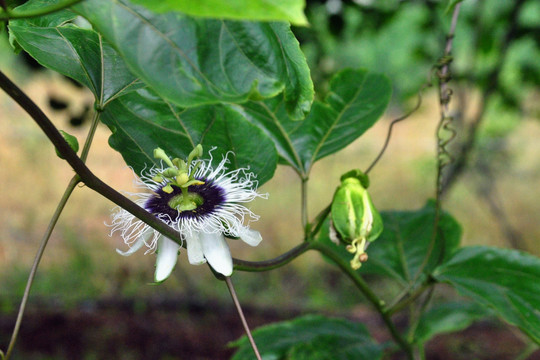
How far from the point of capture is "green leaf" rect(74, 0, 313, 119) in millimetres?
243

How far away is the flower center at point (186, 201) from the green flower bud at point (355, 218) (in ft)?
0.32

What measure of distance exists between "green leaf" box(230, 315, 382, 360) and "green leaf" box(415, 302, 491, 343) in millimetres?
95

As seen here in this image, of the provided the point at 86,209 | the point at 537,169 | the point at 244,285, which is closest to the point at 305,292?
the point at 244,285

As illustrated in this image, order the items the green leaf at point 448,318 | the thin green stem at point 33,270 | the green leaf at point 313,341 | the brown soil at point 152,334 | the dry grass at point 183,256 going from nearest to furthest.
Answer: the thin green stem at point 33,270
the green leaf at point 313,341
the green leaf at point 448,318
the brown soil at point 152,334
the dry grass at point 183,256

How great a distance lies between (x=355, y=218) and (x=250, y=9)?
8.8 inches

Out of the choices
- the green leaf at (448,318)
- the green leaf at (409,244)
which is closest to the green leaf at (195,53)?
the green leaf at (409,244)

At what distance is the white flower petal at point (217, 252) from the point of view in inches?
14.0

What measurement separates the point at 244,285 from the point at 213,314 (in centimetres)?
70

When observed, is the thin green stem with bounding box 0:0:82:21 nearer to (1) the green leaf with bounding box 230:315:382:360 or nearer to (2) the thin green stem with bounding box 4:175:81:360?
(2) the thin green stem with bounding box 4:175:81:360

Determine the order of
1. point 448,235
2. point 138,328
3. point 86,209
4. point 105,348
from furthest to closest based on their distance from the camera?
point 86,209, point 138,328, point 105,348, point 448,235

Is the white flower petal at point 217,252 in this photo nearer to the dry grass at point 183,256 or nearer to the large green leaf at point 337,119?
the large green leaf at point 337,119

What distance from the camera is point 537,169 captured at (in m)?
4.62

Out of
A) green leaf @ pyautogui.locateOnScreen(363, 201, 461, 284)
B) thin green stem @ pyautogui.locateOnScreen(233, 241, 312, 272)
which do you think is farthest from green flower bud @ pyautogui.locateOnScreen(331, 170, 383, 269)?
green leaf @ pyautogui.locateOnScreen(363, 201, 461, 284)

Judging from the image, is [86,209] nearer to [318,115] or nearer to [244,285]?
[244,285]
